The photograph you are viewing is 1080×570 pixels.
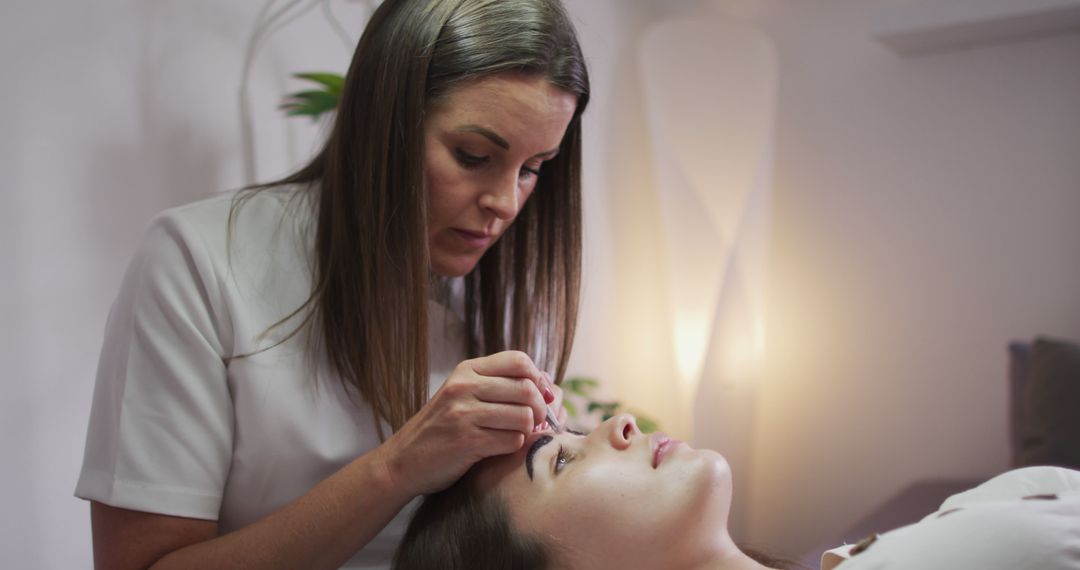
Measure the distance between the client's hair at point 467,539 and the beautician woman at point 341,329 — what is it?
6 cm

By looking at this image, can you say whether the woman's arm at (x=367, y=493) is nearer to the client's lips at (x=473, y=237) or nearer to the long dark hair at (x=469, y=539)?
the long dark hair at (x=469, y=539)

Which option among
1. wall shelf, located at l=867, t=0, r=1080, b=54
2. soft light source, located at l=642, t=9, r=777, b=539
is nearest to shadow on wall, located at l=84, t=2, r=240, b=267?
soft light source, located at l=642, t=9, r=777, b=539

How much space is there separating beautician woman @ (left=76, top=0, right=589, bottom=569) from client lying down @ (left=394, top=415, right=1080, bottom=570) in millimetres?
67

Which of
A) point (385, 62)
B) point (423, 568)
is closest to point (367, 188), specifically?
point (385, 62)

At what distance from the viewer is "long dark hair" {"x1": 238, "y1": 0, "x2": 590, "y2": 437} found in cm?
119

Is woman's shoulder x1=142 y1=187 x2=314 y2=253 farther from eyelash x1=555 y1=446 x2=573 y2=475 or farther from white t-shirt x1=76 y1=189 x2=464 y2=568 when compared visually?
eyelash x1=555 y1=446 x2=573 y2=475

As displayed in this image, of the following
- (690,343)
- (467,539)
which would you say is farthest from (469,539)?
(690,343)

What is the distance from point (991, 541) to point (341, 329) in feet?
2.70

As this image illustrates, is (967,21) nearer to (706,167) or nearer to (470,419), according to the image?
(706,167)

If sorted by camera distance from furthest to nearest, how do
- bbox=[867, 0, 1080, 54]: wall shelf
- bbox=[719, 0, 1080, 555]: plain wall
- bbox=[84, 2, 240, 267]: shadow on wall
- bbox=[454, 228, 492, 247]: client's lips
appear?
bbox=[719, 0, 1080, 555]: plain wall → bbox=[867, 0, 1080, 54]: wall shelf → bbox=[84, 2, 240, 267]: shadow on wall → bbox=[454, 228, 492, 247]: client's lips

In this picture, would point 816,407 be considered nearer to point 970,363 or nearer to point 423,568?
point 970,363

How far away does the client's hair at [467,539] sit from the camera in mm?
1094

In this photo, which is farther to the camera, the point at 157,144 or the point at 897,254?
the point at 897,254

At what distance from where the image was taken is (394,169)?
1.21 m
